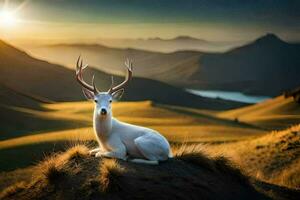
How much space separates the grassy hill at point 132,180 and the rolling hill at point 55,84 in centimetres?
10665

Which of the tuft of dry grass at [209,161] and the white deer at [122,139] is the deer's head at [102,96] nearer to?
the white deer at [122,139]

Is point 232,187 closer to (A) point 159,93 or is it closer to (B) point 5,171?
(B) point 5,171

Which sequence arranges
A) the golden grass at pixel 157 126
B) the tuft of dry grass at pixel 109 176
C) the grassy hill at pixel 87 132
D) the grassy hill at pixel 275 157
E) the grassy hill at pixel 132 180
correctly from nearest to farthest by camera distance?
the tuft of dry grass at pixel 109 176, the grassy hill at pixel 132 180, the grassy hill at pixel 275 157, the grassy hill at pixel 87 132, the golden grass at pixel 157 126

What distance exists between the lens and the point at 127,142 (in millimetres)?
11312

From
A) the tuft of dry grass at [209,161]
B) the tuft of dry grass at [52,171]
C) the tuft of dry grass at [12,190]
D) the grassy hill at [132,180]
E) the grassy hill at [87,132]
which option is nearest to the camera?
the grassy hill at [132,180]

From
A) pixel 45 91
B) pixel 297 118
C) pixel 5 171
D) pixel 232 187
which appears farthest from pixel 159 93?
pixel 232 187

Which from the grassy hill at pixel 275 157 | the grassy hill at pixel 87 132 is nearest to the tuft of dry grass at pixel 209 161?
the grassy hill at pixel 87 132

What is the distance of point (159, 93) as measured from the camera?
17250 cm

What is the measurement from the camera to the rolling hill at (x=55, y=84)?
131m

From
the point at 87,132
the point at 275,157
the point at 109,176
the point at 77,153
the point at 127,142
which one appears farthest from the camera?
the point at 87,132

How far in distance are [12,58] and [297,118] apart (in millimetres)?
98109

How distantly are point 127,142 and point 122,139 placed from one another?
0.13 m

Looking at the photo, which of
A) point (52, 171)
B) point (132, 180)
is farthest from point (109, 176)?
point (52, 171)

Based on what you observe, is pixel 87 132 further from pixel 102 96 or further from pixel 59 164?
pixel 102 96
